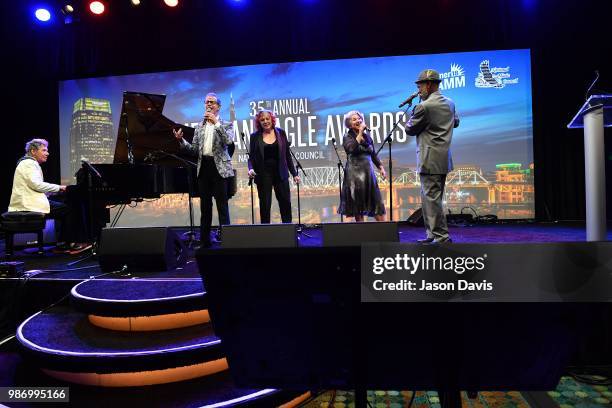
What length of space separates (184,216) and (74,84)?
352 centimetres

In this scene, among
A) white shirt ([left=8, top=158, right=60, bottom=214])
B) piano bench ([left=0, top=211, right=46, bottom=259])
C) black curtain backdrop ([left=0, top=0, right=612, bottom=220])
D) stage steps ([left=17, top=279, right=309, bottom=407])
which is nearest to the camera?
stage steps ([left=17, top=279, right=309, bottom=407])

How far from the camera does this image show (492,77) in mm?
7066

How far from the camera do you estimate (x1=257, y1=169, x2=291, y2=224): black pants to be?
4750 mm

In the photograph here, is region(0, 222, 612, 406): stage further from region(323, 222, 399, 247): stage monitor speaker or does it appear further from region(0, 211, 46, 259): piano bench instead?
region(323, 222, 399, 247): stage monitor speaker

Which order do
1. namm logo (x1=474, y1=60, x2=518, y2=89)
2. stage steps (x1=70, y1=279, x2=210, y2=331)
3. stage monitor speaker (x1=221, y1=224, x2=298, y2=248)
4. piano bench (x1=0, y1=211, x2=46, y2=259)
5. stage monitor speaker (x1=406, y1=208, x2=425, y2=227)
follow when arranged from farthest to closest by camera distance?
1. namm logo (x1=474, y1=60, x2=518, y2=89)
2. stage monitor speaker (x1=406, y1=208, x2=425, y2=227)
3. piano bench (x1=0, y1=211, x2=46, y2=259)
4. stage monitor speaker (x1=221, y1=224, x2=298, y2=248)
5. stage steps (x1=70, y1=279, x2=210, y2=331)

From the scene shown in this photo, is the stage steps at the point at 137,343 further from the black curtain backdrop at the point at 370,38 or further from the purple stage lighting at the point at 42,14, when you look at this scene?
the purple stage lighting at the point at 42,14

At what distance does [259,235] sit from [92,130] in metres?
6.82

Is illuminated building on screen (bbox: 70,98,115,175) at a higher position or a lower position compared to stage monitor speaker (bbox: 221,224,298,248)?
higher

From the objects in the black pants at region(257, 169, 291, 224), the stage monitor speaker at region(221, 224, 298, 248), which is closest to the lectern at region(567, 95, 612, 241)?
the stage monitor speaker at region(221, 224, 298, 248)

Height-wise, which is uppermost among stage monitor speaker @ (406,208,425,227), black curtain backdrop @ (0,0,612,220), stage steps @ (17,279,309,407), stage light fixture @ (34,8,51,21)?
stage light fixture @ (34,8,51,21)

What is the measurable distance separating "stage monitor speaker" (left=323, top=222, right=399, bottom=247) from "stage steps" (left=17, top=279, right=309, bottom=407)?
0.99m

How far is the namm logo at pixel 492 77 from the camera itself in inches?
277

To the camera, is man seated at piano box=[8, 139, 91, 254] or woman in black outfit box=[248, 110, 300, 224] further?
man seated at piano box=[8, 139, 91, 254]

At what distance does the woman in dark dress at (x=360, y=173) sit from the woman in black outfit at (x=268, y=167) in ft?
2.51
